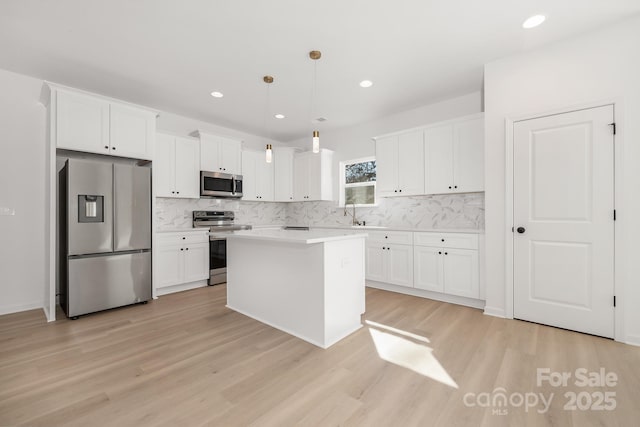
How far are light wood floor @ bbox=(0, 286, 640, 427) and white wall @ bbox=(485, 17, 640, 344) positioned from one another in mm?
630

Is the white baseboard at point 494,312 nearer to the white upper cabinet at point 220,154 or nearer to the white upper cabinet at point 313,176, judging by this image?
the white upper cabinet at point 313,176

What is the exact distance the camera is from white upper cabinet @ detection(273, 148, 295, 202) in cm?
573

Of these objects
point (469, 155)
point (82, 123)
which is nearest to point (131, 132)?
point (82, 123)

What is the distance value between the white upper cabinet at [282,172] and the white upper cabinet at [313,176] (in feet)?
0.43

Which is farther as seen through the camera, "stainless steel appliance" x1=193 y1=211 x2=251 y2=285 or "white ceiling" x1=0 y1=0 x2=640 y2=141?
"stainless steel appliance" x1=193 y1=211 x2=251 y2=285

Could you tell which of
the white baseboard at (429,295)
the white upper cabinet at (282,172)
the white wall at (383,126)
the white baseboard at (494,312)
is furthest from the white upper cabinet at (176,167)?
the white baseboard at (494,312)

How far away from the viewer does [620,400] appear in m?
1.67

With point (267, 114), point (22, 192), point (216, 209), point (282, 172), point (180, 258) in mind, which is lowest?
point (180, 258)

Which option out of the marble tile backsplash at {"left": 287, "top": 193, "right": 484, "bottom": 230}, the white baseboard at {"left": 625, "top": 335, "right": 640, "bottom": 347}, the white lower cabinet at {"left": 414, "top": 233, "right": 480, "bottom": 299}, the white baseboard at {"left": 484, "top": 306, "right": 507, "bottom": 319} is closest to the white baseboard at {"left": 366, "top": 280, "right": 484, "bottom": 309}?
the white lower cabinet at {"left": 414, "top": 233, "right": 480, "bottom": 299}

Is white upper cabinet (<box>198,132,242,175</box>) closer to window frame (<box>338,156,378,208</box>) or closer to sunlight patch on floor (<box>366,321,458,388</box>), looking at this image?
window frame (<box>338,156,378,208</box>)

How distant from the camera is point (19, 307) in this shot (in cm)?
324

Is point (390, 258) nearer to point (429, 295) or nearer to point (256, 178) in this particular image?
point (429, 295)

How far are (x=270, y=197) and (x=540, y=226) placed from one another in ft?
14.3

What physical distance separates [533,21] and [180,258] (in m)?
4.83
